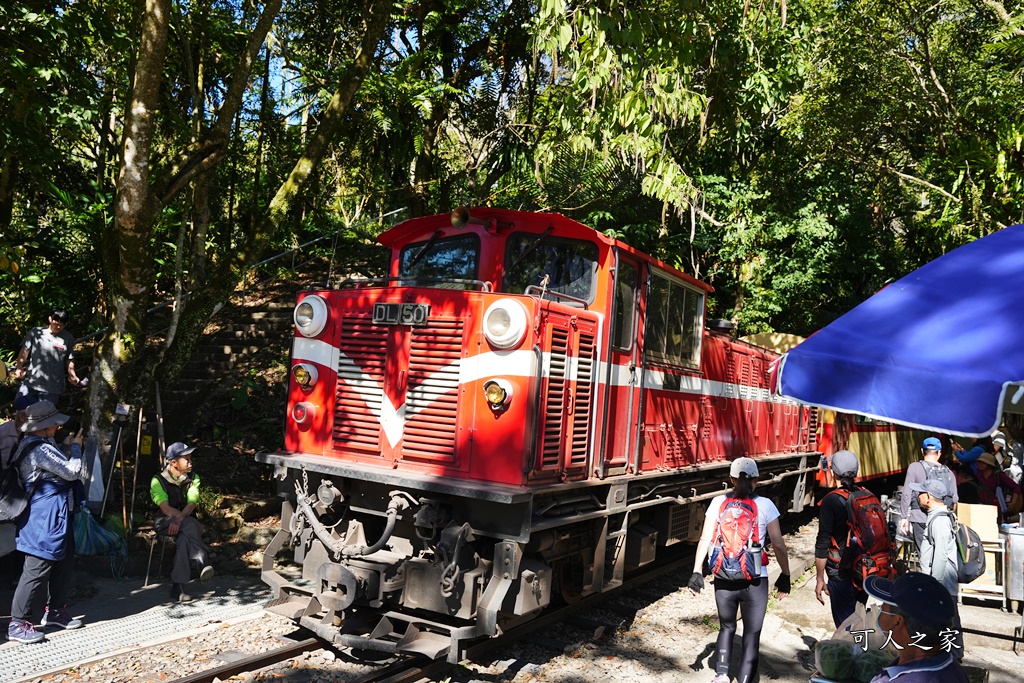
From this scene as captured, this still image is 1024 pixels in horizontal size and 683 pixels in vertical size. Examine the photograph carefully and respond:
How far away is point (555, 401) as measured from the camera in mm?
6289

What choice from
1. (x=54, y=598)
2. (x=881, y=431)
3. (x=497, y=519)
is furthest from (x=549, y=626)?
(x=881, y=431)

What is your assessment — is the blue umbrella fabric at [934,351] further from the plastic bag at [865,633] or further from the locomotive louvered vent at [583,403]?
the locomotive louvered vent at [583,403]

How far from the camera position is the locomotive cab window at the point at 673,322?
778 centimetres

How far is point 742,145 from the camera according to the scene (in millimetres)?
18750

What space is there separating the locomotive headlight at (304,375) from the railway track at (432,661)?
212cm

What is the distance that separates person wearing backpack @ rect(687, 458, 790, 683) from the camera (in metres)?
5.52

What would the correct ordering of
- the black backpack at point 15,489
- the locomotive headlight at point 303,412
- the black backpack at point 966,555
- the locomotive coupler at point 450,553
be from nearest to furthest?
the black backpack at point 966,555, the locomotive coupler at point 450,553, the black backpack at point 15,489, the locomotive headlight at point 303,412

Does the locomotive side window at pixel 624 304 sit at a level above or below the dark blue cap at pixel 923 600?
above

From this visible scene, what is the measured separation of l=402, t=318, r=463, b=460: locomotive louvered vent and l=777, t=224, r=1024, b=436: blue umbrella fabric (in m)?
3.06

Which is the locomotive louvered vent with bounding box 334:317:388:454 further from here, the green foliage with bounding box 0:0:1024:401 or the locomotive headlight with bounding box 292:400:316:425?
the green foliage with bounding box 0:0:1024:401

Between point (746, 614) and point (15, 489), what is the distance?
5766 mm

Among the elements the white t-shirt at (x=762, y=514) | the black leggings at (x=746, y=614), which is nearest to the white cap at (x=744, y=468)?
the white t-shirt at (x=762, y=514)

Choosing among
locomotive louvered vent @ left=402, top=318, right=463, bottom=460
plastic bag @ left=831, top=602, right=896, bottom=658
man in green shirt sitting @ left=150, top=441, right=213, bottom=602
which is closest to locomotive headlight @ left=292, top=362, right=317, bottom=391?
locomotive louvered vent @ left=402, top=318, right=463, bottom=460

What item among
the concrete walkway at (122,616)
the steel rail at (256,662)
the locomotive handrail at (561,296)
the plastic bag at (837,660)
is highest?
the locomotive handrail at (561,296)
